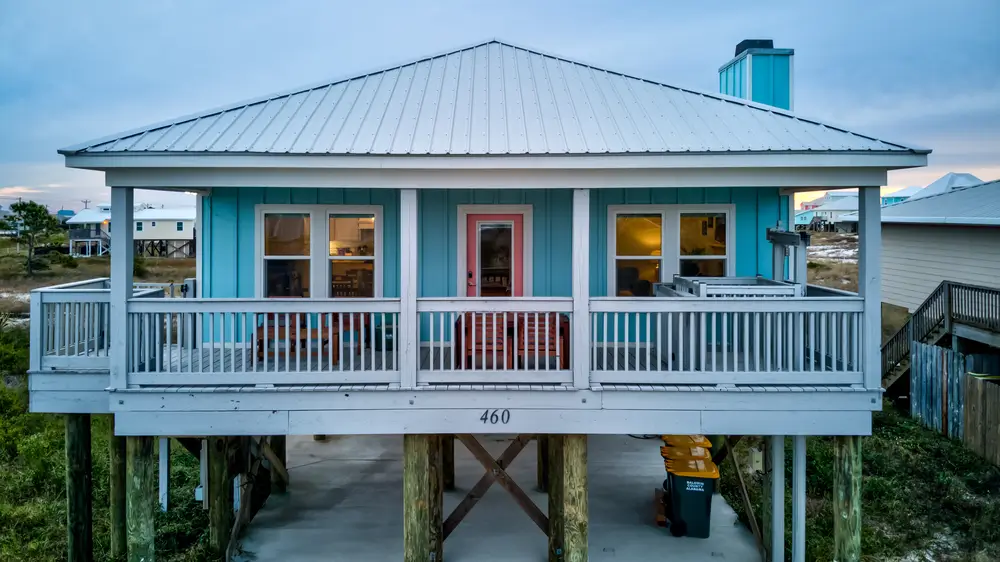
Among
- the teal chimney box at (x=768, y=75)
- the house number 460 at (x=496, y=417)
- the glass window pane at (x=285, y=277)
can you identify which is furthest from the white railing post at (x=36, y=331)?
the teal chimney box at (x=768, y=75)

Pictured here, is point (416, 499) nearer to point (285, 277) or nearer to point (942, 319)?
point (285, 277)

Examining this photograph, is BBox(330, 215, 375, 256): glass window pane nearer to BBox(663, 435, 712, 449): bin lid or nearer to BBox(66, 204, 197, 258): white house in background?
BBox(663, 435, 712, 449): bin lid

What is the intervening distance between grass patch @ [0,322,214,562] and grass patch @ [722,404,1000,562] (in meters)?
8.77

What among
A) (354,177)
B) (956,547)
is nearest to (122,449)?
(354,177)

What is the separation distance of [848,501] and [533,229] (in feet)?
16.1

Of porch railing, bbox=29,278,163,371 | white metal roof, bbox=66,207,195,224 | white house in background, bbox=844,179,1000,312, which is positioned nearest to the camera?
porch railing, bbox=29,278,163,371

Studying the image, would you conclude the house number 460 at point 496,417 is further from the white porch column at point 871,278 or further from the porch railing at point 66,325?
the porch railing at point 66,325

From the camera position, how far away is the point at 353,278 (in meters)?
9.28

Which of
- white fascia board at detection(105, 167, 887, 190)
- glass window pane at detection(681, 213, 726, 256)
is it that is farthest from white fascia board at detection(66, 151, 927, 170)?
glass window pane at detection(681, 213, 726, 256)

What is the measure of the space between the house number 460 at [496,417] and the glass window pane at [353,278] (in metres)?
3.02

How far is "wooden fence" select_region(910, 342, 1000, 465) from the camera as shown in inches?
524

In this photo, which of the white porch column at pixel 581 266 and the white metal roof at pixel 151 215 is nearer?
the white porch column at pixel 581 266

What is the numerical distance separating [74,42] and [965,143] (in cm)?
3772

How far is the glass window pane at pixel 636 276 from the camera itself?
9250 mm
